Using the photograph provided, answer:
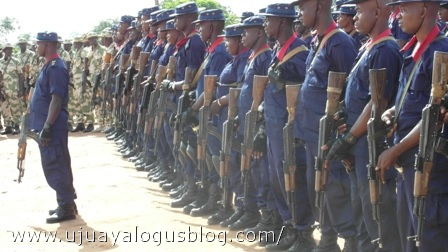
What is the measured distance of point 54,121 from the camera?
26.7 feet

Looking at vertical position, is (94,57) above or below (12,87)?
above

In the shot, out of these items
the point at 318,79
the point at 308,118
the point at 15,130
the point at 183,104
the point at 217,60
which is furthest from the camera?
the point at 15,130

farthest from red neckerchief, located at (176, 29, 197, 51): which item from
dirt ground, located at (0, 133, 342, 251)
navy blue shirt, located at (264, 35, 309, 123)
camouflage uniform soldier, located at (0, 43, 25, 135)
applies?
camouflage uniform soldier, located at (0, 43, 25, 135)

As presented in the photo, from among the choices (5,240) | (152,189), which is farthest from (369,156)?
(152,189)

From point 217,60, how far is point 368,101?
335cm

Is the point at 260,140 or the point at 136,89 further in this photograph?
the point at 136,89

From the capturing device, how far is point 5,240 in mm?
7629

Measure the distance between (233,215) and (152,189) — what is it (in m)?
2.87

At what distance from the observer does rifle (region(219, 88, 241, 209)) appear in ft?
23.6

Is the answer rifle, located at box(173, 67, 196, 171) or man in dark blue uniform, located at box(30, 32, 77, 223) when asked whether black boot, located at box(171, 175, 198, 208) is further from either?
man in dark blue uniform, located at box(30, 32, 77, 223)

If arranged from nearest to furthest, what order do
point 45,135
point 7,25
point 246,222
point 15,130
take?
point 246,222 < point 45,135 < point 15,130 < point 7,25

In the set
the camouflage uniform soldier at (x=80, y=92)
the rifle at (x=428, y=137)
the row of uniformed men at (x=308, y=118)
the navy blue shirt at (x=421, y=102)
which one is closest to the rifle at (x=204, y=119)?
the row of uniformed men at (x=308, y=118)

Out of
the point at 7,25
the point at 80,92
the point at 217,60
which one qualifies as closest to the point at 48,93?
the point at 217,60

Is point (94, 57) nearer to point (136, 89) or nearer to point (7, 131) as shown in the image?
point (7, 131)
